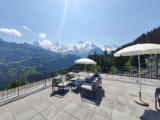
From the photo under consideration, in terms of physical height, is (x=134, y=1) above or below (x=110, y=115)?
above

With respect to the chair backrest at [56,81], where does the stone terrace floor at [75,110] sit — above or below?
below

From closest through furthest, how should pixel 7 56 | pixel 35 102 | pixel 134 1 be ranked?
1. pixel 35 102
2. pixel 134 1
3. pixel 7 56

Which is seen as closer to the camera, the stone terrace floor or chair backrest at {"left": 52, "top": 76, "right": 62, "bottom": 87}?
the stone terrace floor

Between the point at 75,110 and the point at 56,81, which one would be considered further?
the point at 56,81

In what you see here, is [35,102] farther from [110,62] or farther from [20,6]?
[110,62]

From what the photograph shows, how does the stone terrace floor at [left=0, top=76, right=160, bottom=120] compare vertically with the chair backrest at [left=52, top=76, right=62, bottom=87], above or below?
below

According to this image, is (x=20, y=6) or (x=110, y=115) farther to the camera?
(x=20, y=6)

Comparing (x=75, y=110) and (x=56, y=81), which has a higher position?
(x=56, y=81)

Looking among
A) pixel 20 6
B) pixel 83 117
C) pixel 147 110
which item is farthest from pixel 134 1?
pixel 20 6

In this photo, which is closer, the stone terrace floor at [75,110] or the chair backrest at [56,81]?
the stone terrace floor at [75,110]

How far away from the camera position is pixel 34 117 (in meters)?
2.46

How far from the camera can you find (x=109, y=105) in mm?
3018

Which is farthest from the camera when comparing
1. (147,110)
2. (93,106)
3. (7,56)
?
(7,56)

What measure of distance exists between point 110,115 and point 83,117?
3.10 feet
